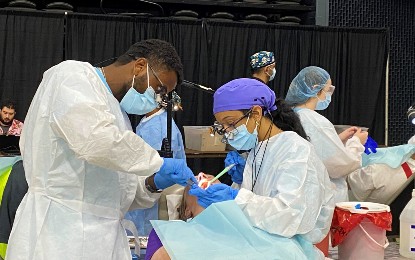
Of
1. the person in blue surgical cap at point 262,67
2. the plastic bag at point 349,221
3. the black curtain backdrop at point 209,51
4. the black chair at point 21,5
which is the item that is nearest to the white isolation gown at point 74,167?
the plastic bag at point 349,221

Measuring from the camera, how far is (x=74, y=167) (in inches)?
71.1

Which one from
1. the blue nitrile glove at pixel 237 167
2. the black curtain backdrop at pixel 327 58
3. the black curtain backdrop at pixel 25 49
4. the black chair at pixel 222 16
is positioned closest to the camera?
the blue nitrile glove at pixel 237 167

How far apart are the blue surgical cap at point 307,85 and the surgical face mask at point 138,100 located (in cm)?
157

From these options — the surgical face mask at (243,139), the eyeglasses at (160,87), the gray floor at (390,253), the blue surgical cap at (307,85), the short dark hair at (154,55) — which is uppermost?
the short dark hair at (154,55)

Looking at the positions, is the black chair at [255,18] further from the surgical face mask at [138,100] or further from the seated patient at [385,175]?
the surgical face mask at [138,100]

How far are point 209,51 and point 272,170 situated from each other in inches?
172

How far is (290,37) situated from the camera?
6551 mm

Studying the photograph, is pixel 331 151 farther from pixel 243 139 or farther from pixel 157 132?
pixel 243 139

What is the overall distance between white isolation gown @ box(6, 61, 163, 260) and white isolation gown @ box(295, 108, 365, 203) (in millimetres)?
1499

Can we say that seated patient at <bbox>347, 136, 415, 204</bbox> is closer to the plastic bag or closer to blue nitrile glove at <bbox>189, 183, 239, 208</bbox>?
the plastic bag

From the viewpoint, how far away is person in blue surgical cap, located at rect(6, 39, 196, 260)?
1.71 metres

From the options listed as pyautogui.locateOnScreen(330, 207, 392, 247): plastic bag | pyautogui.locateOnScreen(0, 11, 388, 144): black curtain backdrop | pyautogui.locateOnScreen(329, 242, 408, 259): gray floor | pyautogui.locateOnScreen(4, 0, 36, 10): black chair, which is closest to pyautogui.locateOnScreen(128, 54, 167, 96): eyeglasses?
pyautogui.locateOnScreen(330, 207, 392, 247): plastic bag

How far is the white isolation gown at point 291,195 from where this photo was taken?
6.10 ft

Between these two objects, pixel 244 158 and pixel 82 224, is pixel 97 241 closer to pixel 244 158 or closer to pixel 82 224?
pixel 82 224
